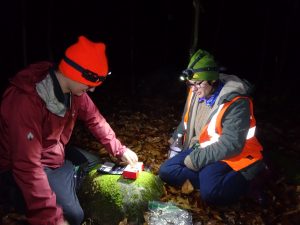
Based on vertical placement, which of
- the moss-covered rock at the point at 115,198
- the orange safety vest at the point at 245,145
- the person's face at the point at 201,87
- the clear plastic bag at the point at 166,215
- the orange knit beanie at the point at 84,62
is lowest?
the clear plastic bag at the point at 166,215

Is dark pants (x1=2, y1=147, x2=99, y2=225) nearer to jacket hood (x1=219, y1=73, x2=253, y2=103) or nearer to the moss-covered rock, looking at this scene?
the moss-covered rock

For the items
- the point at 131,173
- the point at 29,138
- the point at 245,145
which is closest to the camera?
the point at 29,138

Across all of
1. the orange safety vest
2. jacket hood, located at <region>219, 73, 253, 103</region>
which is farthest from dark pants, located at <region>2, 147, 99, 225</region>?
jacket hood, located at <region>219, 73, 253, 103</region>

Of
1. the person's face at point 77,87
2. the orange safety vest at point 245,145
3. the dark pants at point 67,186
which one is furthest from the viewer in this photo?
the orange safety vest at point 245,145

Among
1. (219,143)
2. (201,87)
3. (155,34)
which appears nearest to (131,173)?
(219,143)

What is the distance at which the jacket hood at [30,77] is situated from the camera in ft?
10.9

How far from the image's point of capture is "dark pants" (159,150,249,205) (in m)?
4.50

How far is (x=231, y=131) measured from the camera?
4.43 metres

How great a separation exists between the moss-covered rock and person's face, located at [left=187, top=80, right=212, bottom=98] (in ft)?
5.18

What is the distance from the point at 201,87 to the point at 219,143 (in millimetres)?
902

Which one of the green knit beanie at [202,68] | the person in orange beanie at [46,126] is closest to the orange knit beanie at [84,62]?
the person in orange beanie at [46,126]

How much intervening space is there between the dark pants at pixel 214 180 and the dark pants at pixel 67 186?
133cm

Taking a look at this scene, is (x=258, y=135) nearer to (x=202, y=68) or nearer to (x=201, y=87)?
(x=201, y=87)

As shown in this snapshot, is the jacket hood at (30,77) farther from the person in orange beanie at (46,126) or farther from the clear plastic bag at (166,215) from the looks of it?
the clear plastic bag at (166,215)
